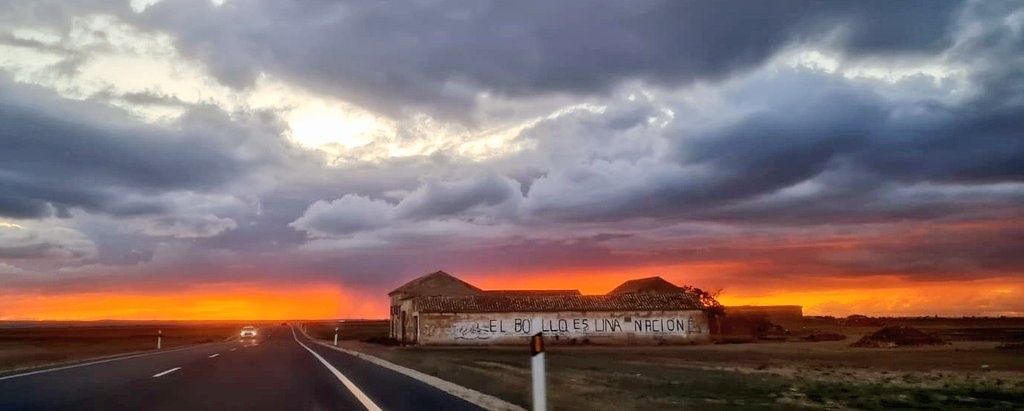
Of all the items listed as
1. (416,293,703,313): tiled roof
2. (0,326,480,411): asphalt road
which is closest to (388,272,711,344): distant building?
(416,293,703,313): tiled roof

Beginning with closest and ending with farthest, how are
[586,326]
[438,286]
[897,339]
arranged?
[897,339] < [586,326] < [438,286]

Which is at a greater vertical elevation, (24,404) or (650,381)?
(24,404)

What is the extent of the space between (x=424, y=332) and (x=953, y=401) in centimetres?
4416

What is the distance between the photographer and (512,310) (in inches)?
2350

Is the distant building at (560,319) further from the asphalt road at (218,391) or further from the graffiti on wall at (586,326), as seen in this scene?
the asphalt road at (218,391)

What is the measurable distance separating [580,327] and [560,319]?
182 centimetres

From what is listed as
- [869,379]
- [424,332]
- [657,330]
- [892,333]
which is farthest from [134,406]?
[892,333]

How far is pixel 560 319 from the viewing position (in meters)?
59.8

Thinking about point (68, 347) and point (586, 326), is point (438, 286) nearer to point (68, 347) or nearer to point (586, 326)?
point (586, 326)

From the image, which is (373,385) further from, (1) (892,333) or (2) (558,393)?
(1) (892,333)

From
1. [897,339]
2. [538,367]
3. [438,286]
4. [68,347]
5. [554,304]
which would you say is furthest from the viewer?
[438,286]

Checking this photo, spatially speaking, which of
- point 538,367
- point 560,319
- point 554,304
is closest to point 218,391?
point 538,367

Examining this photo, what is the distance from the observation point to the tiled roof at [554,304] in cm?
5922

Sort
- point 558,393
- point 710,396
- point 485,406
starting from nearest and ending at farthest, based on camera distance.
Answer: point 485,406, point 558,393, point 710,396
